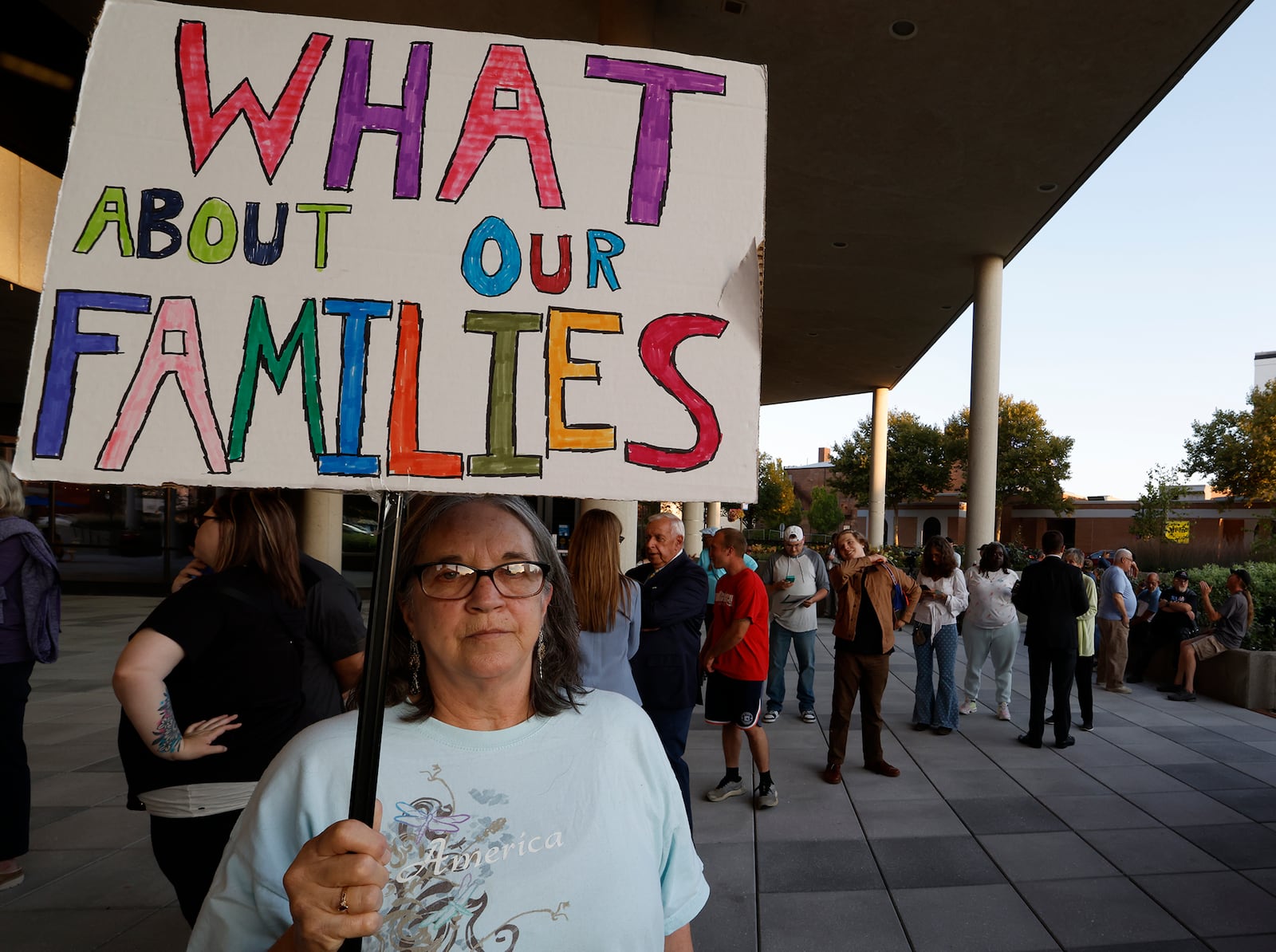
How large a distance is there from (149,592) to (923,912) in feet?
63.5

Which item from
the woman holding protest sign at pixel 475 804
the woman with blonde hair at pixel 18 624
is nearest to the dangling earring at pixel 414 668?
the woman holding protest sign at pixel 475 804

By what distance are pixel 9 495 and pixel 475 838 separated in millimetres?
3743

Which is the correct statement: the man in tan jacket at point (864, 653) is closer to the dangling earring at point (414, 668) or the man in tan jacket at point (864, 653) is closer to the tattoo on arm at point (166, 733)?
the tattoo on arm at point (166, 733)

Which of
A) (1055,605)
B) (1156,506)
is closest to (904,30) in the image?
(1055,605)

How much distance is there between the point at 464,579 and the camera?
4.58 ft

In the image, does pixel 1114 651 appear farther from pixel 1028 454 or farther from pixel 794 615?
pixel 1028 454

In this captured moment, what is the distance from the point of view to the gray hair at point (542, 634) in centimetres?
147

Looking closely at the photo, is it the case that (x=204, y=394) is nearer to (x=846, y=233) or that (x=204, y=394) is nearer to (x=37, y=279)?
(x=37, y=279)

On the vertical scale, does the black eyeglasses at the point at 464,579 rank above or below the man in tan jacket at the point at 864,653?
above

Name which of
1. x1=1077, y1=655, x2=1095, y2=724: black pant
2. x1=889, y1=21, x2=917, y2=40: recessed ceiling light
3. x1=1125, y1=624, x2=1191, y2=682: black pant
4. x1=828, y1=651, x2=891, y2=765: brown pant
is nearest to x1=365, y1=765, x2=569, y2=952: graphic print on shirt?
x1=828, y1=651, x2=891, y2=765: brown pant

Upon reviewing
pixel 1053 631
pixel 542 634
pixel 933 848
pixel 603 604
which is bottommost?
pixel 933 848

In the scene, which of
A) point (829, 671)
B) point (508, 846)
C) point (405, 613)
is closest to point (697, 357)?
point (405, 613)

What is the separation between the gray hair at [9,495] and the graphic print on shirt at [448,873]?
350 centimetres

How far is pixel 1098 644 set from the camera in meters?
10.0
